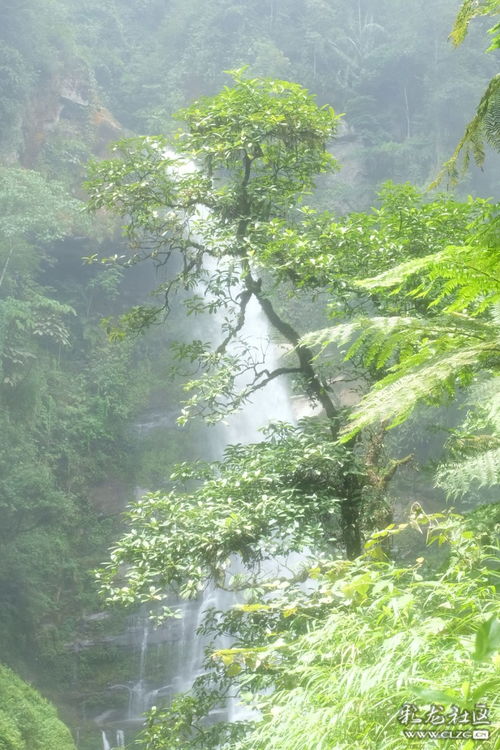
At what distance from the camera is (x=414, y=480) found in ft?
46.1

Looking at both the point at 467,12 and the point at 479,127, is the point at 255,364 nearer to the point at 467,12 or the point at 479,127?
the point at 479,127

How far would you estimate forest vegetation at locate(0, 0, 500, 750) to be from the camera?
7.56 ft

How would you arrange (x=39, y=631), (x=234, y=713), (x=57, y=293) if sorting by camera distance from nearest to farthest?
1. (x=234, y=713)
2. (x=39, y=631)
3. (x=57, y=293)

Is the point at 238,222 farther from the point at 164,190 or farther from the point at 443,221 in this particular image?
the point at 443,221

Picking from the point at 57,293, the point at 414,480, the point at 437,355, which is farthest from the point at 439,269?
the point at 57,293

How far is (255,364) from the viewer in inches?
230

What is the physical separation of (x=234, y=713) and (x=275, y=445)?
8.55 m

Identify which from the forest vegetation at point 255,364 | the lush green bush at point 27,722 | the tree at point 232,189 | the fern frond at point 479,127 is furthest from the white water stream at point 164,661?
the fern frond at point 479,127

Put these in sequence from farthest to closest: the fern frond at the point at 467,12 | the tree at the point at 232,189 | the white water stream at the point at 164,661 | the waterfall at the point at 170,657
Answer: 1. the waterfall at the point at 170,657
2. the white water stream at the point at 164,661
3. the tree at the point at 232,189
4. the fern frond at the point at 467,12

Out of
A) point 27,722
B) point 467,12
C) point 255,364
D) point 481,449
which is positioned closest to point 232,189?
point 255,364

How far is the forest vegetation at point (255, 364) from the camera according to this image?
230 centimetres

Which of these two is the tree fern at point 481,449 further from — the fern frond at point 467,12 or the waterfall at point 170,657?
the waterfall at point 170,657

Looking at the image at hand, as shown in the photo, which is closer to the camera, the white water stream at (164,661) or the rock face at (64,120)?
the white water stream at (164,661)

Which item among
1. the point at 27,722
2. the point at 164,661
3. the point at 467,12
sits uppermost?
the point at 467,12
